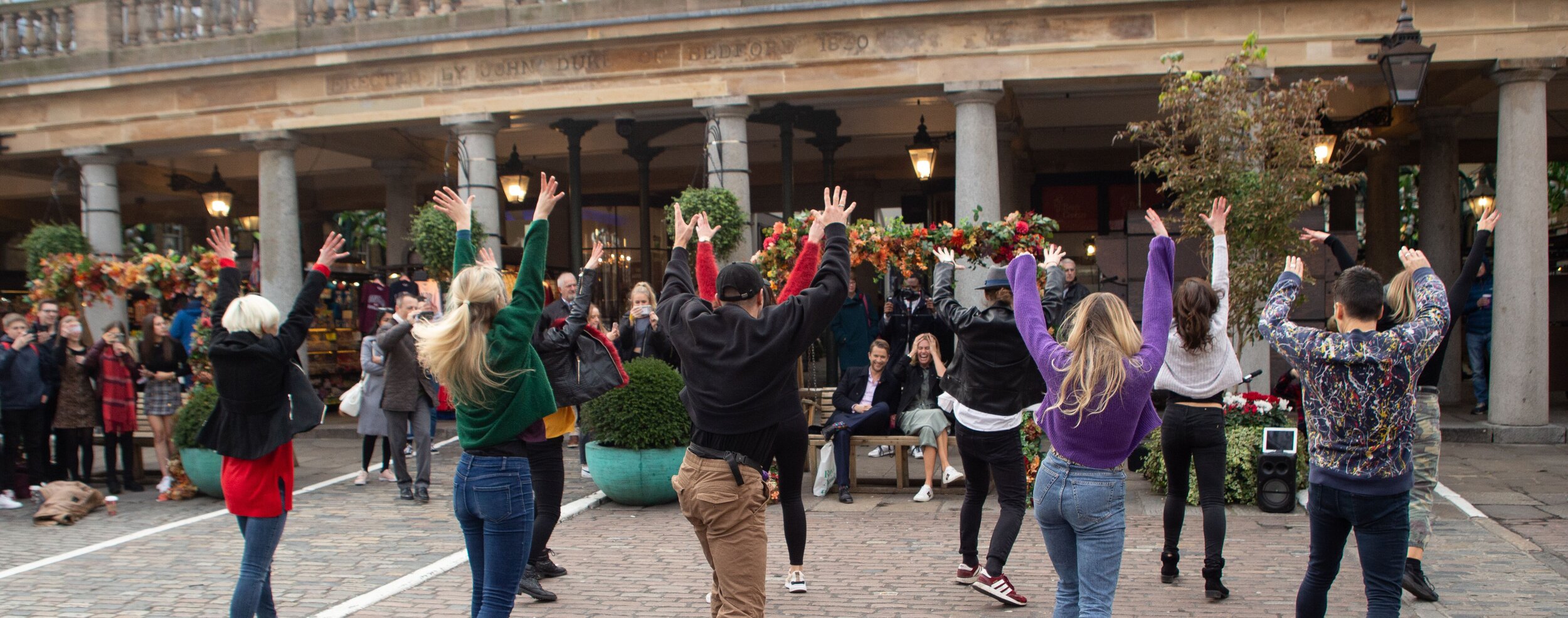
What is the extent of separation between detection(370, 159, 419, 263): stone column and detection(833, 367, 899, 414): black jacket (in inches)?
397

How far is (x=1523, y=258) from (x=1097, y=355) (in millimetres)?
9278

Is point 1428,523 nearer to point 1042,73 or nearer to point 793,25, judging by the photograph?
point 1042,73

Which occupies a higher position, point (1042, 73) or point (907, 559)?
point (1042, 73)

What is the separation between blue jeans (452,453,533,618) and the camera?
4.12m

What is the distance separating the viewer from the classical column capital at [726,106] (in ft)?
39.4

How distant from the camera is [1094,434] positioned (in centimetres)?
389

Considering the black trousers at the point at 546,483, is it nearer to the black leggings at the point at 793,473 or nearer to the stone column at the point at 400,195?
the black leggings at the point at 793,473

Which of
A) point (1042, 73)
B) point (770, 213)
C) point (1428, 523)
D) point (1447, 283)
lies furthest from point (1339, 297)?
point (770, 213)

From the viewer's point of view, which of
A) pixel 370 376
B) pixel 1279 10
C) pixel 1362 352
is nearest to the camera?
pixel 1362 352

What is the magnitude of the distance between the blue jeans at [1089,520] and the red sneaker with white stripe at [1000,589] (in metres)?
1.49

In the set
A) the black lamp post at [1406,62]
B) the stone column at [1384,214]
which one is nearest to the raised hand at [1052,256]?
the black lamp post at [1406,62]

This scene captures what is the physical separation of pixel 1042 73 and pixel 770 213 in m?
8.69

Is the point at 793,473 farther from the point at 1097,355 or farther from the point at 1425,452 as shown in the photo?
the point at 1425,452

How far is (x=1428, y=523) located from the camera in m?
5.67
